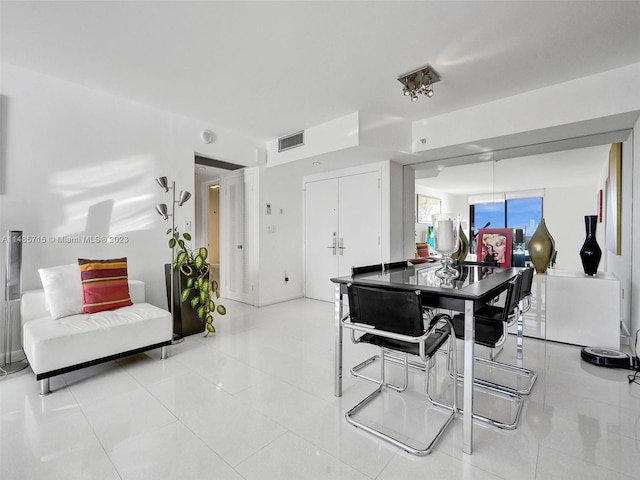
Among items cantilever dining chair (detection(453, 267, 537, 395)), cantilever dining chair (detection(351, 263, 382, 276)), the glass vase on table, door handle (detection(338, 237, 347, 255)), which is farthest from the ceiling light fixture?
door handle (detection(338, 237, 347, 255))

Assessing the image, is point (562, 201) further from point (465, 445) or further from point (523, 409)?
point (465, 445)

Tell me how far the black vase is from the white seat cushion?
13.9 ft

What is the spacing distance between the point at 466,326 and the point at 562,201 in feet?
9.16

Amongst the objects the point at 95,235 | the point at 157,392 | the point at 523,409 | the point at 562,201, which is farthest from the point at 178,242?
the point at 562,201

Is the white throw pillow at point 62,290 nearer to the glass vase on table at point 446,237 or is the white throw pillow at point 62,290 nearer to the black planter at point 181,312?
the black planter at point 181,312

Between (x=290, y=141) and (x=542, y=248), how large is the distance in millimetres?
3464

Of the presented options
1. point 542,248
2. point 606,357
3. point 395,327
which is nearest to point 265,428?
point 395,327

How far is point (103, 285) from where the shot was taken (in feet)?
9.32

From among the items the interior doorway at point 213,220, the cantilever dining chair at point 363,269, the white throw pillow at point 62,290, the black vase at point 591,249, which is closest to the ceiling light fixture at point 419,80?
the cantilever dining chair at point 363,269

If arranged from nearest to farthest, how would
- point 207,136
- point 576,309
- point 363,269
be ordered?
point 363,269
point 576,309
point 207,136

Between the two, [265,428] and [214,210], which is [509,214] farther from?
[214,210]

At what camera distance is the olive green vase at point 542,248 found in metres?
3.38

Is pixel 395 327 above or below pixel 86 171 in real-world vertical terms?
below

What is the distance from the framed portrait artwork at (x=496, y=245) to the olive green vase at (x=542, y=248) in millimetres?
252
